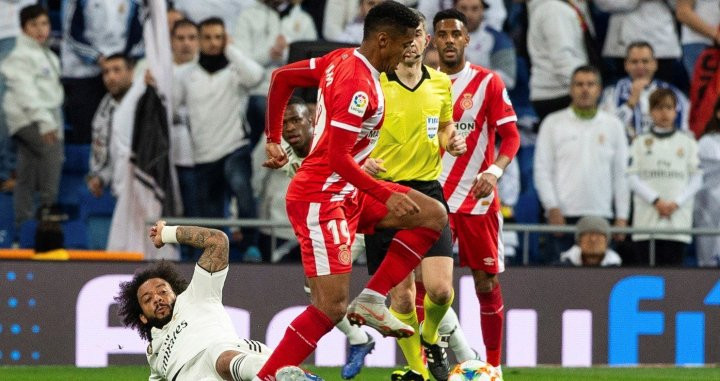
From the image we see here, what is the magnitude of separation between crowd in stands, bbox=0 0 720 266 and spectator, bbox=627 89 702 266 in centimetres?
1

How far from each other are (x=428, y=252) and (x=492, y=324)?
114cm

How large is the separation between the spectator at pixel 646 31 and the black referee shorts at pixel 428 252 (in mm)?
5927

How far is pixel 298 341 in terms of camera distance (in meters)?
7.71

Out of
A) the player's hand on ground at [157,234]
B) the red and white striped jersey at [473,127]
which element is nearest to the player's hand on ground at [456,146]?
the red and white striped jersey at [473,127]

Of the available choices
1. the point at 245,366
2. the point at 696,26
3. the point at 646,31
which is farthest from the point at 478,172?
the point at 696,26

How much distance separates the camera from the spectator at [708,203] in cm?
1418

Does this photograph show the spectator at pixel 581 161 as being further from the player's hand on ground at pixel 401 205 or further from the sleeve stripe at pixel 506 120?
the player's hand on ground at pixel 401 205

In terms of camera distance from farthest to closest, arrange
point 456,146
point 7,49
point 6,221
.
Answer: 1. point 6,221
2. point 7,49
3. point 456,146

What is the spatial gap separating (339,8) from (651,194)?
348 centimetres

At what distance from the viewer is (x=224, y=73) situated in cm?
1363

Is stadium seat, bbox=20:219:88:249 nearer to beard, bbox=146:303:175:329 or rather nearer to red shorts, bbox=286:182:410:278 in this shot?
beard, bbox=146:303:175:329

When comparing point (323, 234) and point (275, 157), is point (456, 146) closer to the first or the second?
point (275, 157)

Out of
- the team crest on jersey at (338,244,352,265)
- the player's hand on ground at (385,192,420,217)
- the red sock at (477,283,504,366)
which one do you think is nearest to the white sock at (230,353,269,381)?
the team crest on jersey at (338,244,352,265)

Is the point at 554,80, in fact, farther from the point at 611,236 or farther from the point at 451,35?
the point at 451,35
